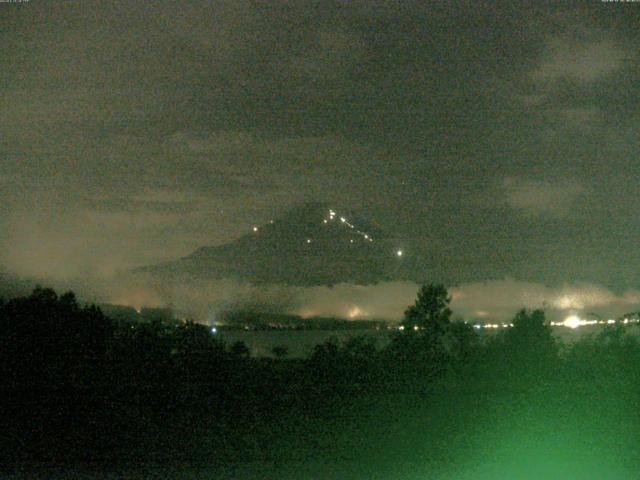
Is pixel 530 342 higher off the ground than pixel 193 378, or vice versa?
pixel 530 342

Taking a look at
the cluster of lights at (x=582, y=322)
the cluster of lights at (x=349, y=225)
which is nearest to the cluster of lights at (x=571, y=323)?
the cluster of lights at (x=582, y=322)

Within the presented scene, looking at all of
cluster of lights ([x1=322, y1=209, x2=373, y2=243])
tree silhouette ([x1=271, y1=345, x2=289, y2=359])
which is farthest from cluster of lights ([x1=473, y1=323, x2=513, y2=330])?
cluster of lights ([x1=322, y1=209, x2=373, y2=243])

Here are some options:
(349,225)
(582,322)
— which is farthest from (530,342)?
(349,225)

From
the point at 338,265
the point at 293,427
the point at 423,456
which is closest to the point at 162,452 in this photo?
the point at 293,427

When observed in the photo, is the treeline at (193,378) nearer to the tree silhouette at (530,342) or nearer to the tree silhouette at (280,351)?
the tree silhouette at (530,342)

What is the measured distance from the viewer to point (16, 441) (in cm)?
1080

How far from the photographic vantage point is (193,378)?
12.6 m

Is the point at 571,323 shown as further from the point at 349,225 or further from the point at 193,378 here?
the point at 349,225

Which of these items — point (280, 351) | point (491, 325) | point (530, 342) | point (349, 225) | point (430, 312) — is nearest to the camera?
point (530, 342)

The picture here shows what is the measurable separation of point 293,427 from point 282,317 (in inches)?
538

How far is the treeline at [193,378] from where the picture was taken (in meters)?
11.1

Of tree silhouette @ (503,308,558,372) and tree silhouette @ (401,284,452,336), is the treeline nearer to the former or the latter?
tree silhouette @ (503,308,558,372)

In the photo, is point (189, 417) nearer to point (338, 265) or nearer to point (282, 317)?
point (282, 317)

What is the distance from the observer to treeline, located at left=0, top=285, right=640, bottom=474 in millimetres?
11070
